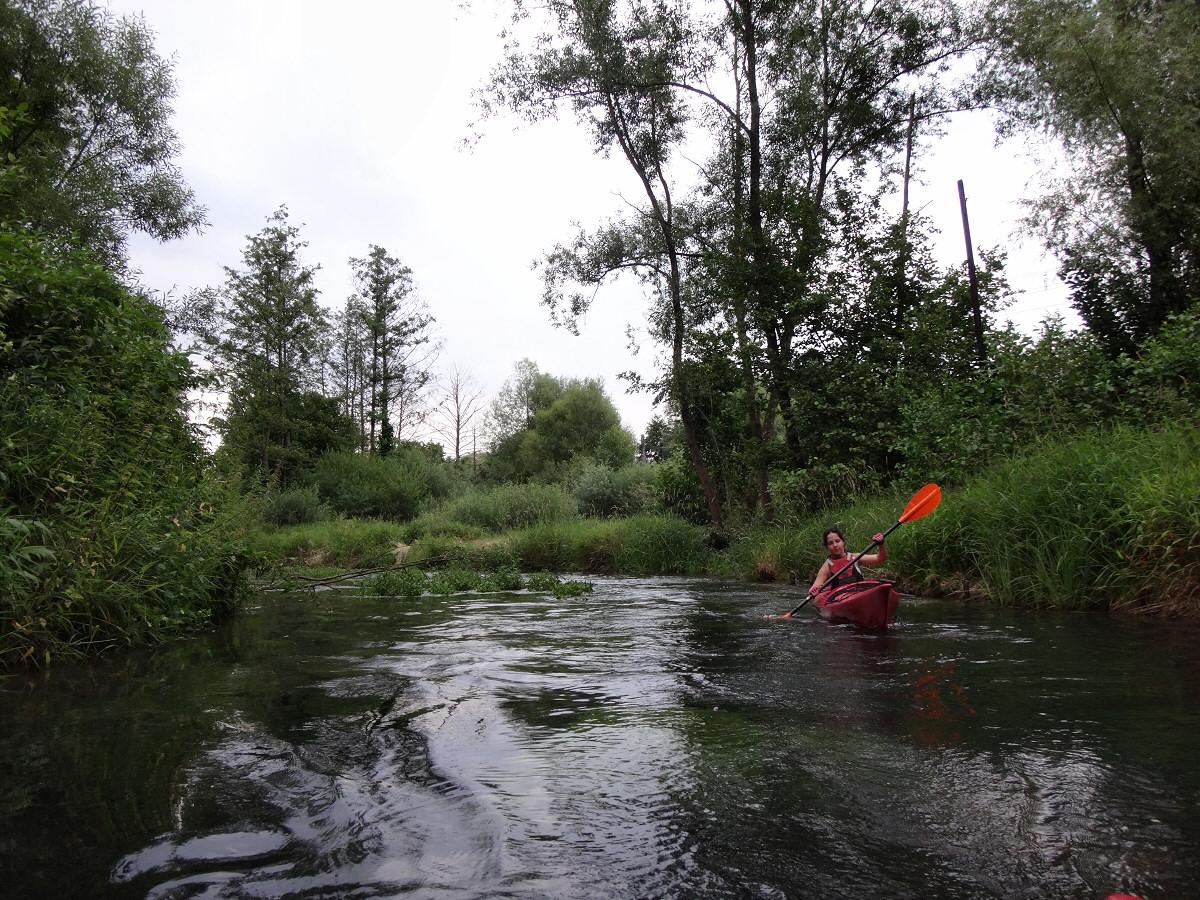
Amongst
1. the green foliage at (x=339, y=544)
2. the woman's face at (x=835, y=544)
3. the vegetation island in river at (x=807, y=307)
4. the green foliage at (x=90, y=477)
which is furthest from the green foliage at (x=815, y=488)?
the green foliage at (x=90, y=477)

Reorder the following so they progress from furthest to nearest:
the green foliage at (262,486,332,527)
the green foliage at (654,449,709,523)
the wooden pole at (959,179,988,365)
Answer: the green foliage at (262,486,332,527), the green foliage at (654,449,709,523), the wooden pole at (959,179,988,365)

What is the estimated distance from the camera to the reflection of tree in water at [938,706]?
11.1 ft

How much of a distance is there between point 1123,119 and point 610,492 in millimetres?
15267

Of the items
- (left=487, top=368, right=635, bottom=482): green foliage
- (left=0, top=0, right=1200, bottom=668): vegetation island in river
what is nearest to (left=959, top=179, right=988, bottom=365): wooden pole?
(left=0, top=0, right=1200, bottom=668): vegetation island in river

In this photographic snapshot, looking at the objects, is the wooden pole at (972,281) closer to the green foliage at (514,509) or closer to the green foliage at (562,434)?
the green foliage at (514,509)

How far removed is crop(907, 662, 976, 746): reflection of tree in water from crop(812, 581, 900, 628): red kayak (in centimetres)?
150

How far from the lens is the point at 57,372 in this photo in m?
5.75

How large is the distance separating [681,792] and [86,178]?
56.7 ft

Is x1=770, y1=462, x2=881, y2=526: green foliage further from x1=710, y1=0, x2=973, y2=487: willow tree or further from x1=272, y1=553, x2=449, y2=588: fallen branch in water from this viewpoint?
x1=272, y1=553, x2=449, y2=588: fallen branch in water

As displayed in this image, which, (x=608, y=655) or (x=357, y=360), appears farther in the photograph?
(x=357, y=360)

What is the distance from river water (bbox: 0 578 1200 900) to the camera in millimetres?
2109

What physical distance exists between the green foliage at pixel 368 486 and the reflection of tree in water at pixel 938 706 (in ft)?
70.9

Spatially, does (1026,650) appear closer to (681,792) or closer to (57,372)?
(681,792)

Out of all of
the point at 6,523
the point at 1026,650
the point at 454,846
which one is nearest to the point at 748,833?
the point at 454,846
